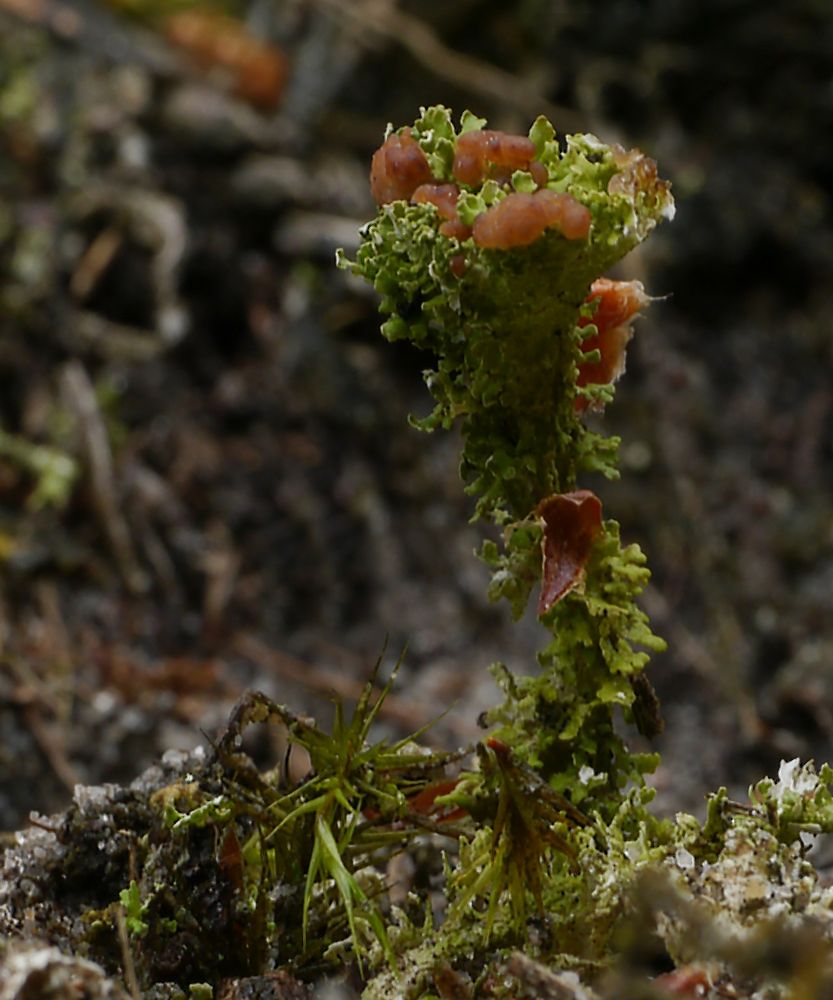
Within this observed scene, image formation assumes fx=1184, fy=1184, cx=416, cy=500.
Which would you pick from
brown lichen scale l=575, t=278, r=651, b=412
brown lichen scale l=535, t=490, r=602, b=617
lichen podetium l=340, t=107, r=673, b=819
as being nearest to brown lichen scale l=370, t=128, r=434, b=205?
lichen podetium l=340, t=107, r=673, b=819

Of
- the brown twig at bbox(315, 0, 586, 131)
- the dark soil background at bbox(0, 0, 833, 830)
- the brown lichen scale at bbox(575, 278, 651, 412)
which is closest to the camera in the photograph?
the brown lichen scale at bbox(575, 278, 651, 412)

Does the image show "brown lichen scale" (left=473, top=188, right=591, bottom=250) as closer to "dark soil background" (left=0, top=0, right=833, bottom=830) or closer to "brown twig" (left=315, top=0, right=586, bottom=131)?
"dark soil background" (left=0, top=0, right=833, bottom=830)

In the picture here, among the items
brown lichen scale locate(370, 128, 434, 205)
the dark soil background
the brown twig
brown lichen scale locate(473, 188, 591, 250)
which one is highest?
the brown twig

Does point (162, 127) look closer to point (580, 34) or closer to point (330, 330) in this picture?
point (330, 330)

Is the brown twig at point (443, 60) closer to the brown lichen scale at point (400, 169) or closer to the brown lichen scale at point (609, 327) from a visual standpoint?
the brown lichen scale at point (609, 327)

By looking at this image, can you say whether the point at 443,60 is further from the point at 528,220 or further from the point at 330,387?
the point at 528,220

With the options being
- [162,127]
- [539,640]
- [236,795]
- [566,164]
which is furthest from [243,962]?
[162,127]
